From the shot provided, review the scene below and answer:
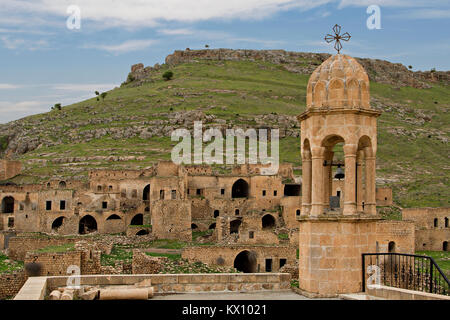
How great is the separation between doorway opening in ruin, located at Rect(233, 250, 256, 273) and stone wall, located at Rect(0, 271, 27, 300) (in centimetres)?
1414

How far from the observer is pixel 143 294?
939 cm

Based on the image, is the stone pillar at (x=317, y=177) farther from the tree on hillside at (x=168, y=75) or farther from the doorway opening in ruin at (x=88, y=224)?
the tree on hillside at (x=168, y=75)

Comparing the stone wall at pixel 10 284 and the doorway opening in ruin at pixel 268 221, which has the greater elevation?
the doorway opening in ruin at pixel 268 221

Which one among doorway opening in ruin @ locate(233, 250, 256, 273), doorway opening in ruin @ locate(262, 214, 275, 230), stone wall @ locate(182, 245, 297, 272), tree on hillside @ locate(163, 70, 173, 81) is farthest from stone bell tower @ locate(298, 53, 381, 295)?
tree on hillside @ locate(163, 70, 173, 81)

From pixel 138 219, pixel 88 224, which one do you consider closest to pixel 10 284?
pixel 88 224

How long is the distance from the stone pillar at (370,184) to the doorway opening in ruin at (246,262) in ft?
76.2

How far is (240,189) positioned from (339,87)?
42.4m

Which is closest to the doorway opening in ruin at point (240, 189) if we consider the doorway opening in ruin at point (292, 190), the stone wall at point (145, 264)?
the doorway opening in ruin at point (292, 190)

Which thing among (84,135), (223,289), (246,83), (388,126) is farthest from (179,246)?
(246,83)

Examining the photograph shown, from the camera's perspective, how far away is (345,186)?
1034 cm

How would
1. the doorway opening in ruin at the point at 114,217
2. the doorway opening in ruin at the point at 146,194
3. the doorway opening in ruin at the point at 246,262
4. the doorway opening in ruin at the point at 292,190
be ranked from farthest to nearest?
1. the doorway opening in ruin at the point at 146,194
2. the doorway opening in ruin at the point at 292,190
3. the doorway opening in ruin at the point at 114,217
4. the doorway opening in ruin at the point at 246,262

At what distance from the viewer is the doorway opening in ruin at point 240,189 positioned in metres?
51.4

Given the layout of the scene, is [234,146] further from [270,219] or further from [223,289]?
[223,289]
